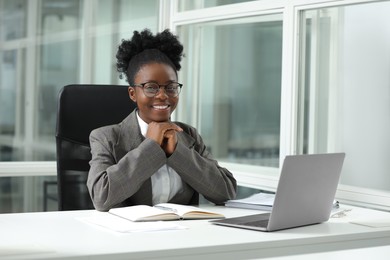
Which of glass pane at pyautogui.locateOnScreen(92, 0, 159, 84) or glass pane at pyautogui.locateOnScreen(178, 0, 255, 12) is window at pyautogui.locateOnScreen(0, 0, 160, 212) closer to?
glass pane at pyautogui.locateOnScreen(92, 0, 159, 84)

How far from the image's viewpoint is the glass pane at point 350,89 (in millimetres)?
2971

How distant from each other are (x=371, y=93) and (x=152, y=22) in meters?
1.74

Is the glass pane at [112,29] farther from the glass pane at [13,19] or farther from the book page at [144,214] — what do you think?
the book page at [144,214]

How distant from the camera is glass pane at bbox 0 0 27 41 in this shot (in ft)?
12.8

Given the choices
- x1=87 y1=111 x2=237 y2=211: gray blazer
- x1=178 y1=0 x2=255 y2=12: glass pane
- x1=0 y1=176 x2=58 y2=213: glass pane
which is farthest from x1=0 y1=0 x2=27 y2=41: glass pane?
x1=87 y1=111 x2=237 y2=211: gray blazer

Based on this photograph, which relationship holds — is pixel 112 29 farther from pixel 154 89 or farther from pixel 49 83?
pixel 154 89

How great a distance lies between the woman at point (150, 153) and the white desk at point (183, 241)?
0.21 meters

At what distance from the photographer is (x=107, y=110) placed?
286 centimetres

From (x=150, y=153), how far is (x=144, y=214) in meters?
0.35

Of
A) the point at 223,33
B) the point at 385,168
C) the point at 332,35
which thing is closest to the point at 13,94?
the point at 223,33

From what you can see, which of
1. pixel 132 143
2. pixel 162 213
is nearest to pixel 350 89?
pixel 132 143

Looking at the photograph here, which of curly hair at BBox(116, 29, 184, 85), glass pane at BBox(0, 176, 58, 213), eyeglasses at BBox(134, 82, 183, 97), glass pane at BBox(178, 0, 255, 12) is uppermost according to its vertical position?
glass pane at BBox(178, 0, 255, 12)

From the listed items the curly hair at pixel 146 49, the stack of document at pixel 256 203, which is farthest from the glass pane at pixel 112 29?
the stack of document at pixel 256 203

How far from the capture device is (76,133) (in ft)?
9.21
